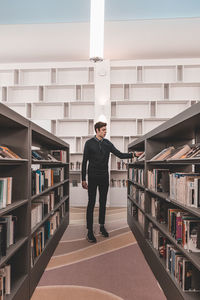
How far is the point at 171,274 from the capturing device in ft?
5.58

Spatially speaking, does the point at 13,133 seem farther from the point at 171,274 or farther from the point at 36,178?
the point at 171,274

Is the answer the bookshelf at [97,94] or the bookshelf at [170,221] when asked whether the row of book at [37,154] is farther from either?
the bookshelf at [97,94]

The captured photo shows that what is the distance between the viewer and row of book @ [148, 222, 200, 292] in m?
1.48

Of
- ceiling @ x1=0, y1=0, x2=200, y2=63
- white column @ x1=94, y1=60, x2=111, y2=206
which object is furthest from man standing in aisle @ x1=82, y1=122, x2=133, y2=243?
ceiling @ x1=0, y1=0, x2=200, y2=63

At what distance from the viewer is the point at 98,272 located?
2.15 meters

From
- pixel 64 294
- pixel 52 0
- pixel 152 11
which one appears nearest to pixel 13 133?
pixel 64 294

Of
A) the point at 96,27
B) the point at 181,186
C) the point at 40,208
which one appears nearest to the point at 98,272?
the point at 40,208

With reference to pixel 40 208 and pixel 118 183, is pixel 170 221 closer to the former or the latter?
pixel 40 208

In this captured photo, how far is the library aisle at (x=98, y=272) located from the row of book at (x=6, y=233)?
56 centimetres

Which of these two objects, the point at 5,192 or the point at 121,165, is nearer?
the point at 5,192

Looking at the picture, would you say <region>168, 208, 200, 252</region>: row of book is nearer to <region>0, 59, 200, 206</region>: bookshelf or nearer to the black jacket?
the black jacket

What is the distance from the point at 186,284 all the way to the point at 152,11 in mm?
4956

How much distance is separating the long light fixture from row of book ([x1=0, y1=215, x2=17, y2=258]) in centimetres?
208

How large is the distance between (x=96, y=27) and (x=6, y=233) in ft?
7.44
